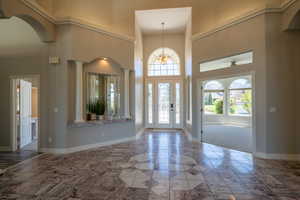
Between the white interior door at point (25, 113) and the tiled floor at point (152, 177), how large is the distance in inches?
68.4

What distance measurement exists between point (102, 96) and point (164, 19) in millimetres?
3794

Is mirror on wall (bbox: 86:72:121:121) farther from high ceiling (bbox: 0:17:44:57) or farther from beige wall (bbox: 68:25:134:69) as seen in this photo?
high ceiling (bbox: 0:17:44:57)

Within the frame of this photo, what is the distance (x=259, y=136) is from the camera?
13.9 feet

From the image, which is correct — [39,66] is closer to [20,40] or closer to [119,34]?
[20,40]

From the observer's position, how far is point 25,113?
5531 mm

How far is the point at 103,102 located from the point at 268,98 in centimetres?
468

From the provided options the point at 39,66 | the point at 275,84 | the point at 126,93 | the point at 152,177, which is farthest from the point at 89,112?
the point at 275,84

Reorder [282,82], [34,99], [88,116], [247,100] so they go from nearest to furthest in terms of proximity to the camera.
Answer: [282,82]
[88,116]
[34,99]
[247,100]

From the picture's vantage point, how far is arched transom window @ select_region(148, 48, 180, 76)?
8289 millimetres

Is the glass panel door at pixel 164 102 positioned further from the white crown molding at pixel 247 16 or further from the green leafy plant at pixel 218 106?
the green leafy plant at pixel 218 106

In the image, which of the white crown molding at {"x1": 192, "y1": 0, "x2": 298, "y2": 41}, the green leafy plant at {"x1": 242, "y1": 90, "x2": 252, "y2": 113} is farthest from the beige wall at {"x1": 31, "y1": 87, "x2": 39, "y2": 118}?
the green leafy plant at {"x1": 242, "y1": 90, "x2": 252, "y2": 113}

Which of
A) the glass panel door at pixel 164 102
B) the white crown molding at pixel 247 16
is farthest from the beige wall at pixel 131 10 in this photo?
the glass panel door at pixel 164 102

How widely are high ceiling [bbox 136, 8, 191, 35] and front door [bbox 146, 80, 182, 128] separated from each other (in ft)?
7.58

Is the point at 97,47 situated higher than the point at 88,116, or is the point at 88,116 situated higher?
the point at 97,47
